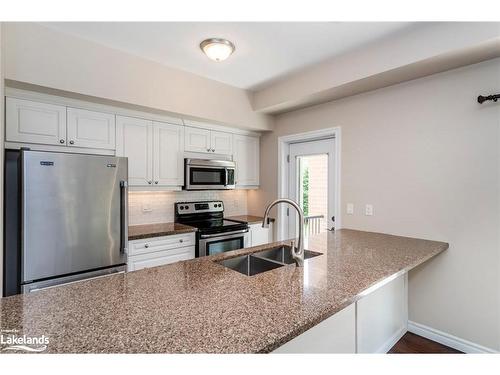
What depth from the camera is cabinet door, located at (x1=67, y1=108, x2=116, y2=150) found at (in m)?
2.46

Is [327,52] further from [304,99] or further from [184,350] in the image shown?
[184,350]

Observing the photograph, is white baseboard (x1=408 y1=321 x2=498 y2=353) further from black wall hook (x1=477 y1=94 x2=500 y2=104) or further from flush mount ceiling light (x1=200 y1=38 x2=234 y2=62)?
flush mount ceiling light (x1=200 y1=38 x2=234 y2=62)

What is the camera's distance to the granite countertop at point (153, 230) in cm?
260

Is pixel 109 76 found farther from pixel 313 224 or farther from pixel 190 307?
pixel 313 224

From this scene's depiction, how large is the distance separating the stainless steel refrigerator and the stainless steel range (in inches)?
35.0

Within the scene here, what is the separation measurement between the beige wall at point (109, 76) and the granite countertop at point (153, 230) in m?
1.28

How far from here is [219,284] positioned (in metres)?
1.32

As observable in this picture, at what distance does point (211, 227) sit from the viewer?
3076 millimetres

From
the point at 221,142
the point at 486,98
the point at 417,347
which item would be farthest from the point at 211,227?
the point at 486,98

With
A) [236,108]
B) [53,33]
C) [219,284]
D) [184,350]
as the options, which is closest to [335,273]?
[219,284]

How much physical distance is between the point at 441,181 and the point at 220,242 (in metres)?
2.28

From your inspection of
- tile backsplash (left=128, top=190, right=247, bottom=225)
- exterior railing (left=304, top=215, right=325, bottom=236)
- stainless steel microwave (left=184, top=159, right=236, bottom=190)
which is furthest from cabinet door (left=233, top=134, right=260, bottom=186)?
exterior railing (left=304, top=215, right=325, bottom=236)

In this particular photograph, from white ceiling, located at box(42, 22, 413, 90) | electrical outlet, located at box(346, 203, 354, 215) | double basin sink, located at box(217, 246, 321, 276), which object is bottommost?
double basin sink, located at box(217, 246, 321, 276)
